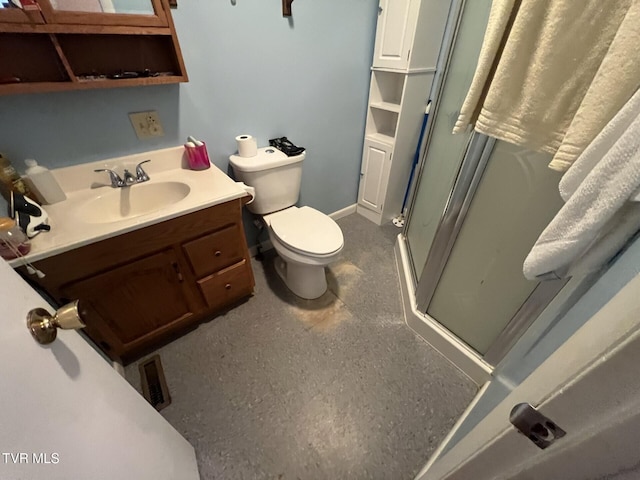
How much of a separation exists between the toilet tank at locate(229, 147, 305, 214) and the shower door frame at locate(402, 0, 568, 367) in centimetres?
77

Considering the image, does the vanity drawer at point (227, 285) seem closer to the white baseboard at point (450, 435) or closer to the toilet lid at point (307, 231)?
the toilet lid at point (307, 231)

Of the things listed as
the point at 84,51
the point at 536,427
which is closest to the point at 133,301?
the point at 84,51

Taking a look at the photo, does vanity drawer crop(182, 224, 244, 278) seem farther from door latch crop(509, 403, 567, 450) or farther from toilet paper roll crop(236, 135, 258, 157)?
door latch crop(509, 403, 567, 450)

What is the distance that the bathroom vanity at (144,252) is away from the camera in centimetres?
90

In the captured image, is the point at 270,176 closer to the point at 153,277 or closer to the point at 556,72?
the point at 153,277

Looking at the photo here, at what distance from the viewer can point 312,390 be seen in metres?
1.19

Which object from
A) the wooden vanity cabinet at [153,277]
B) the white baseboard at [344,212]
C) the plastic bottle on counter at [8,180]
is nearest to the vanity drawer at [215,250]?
the wooden vanity cabinet at [153,277]

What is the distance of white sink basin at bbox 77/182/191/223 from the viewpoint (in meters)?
1.09

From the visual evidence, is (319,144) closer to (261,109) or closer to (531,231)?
(261,109)

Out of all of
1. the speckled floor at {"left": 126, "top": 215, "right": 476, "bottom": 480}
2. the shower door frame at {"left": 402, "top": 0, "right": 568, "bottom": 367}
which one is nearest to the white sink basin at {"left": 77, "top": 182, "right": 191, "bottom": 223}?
the speckled floor at {"left": 126, "top": 215, "right": 476, "bottom": 480}

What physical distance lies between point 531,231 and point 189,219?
4.00 ft

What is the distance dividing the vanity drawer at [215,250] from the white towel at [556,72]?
104 centimetres

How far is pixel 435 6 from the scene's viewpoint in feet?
4.68

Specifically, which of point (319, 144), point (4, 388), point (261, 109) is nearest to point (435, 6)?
point (319, 144)
